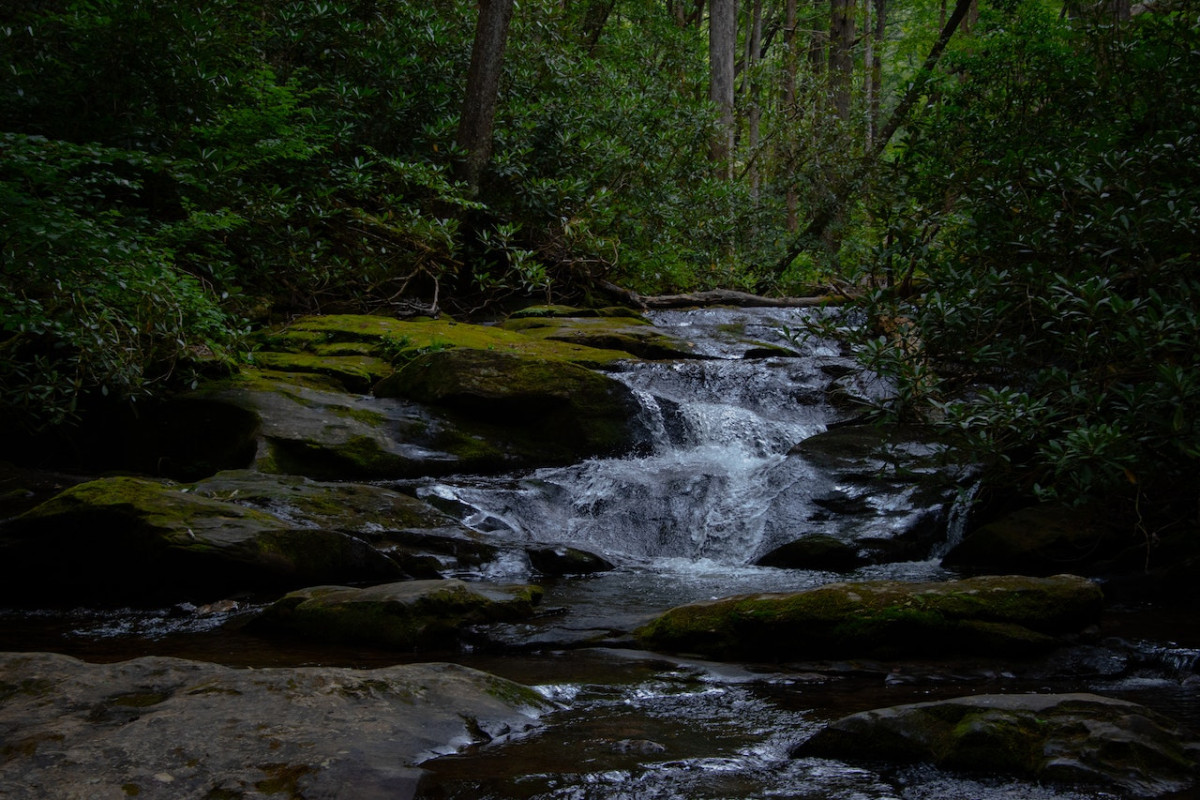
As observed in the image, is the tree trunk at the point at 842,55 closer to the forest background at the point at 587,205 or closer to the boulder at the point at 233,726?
the forest background at the point at 587,205

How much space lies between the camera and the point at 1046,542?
651cm

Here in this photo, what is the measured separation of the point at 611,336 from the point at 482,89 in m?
4.66

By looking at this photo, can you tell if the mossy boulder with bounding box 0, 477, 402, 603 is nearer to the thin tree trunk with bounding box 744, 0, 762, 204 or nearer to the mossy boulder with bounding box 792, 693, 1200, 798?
the mossy boulder with bounding box 792, 693, 1200, 798

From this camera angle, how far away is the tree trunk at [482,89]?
43.2 ft

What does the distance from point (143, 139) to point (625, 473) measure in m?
6.43

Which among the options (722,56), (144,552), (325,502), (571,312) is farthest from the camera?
(722,56)

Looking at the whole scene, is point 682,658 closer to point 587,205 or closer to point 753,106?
point 587,205

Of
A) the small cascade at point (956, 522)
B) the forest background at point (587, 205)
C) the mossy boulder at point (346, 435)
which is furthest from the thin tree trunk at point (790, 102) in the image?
the small cascade at point (956, 522)

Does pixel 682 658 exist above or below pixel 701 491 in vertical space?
below

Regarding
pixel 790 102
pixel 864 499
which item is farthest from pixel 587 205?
pixel 790 102

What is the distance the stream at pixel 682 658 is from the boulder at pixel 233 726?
17 centimetres

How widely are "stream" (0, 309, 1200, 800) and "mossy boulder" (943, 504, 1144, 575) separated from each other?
404 mm

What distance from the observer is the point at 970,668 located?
408 centimetres

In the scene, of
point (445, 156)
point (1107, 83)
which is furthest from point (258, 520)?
point (445, 156)
